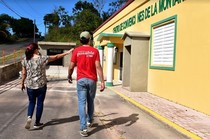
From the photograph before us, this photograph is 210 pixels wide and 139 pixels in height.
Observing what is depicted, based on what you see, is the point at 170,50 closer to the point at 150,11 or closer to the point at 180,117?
the point at 150,11

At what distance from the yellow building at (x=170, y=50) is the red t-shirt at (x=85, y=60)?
3.57m

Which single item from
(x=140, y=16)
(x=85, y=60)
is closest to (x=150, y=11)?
(x=140, y=16)

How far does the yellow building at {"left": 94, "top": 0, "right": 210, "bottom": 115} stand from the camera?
8.12 meters

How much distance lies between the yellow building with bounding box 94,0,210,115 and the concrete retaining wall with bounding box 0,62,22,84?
620 cm

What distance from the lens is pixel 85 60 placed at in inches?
222

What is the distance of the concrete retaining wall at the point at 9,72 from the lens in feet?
56.4

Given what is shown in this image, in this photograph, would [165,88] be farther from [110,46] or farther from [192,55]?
[110,46]

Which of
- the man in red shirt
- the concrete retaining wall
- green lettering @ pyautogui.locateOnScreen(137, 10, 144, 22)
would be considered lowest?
the concrete retaining wall

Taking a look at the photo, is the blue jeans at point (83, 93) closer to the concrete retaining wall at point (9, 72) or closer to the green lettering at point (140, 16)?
the green lettering at point (140, 16)

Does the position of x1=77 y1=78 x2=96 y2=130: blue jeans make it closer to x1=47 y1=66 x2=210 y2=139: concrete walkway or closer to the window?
x1=47 y1=66 x2=210 y2=139: concrete walkway

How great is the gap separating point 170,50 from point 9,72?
1189 centimetres

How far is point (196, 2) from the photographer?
8.48 meters

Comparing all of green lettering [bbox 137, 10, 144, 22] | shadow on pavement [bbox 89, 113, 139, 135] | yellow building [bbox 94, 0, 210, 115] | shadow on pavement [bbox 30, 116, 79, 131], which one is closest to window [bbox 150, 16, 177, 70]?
yellow building [bbox 94, 0, 210, 115]

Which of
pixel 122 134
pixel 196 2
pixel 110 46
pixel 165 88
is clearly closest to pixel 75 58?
pixel 122 134
